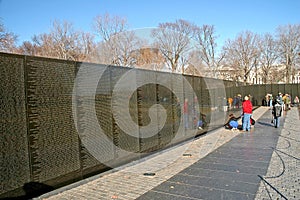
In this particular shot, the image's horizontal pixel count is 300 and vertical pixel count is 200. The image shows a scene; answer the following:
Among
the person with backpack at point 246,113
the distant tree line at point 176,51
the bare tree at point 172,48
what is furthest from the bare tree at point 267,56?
the person with backpack at point 246,113

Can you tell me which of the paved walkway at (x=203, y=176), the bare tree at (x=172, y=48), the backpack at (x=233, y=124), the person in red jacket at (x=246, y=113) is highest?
the bare tree at (x=172, y=48)

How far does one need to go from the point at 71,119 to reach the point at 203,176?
3.29 metres

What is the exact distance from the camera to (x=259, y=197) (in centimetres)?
491

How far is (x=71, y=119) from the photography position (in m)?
5.79

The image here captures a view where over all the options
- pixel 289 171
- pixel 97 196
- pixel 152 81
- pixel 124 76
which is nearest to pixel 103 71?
pixel 124 76

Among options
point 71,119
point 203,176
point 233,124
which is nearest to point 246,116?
point 233,124

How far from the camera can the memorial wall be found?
15.5 ft

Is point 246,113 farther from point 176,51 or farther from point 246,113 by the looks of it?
point 176,51

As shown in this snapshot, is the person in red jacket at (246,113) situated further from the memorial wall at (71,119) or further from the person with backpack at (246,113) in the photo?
the memorial wall at (71,119)

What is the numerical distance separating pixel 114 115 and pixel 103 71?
1.17 meters

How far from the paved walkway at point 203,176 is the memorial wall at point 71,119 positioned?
0.40 m

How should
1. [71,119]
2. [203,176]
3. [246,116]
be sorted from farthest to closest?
[246,116] → [203,176] → [71,119]

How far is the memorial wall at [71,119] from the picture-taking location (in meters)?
4.72

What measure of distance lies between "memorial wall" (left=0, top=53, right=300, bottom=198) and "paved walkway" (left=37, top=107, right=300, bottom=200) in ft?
1.31
